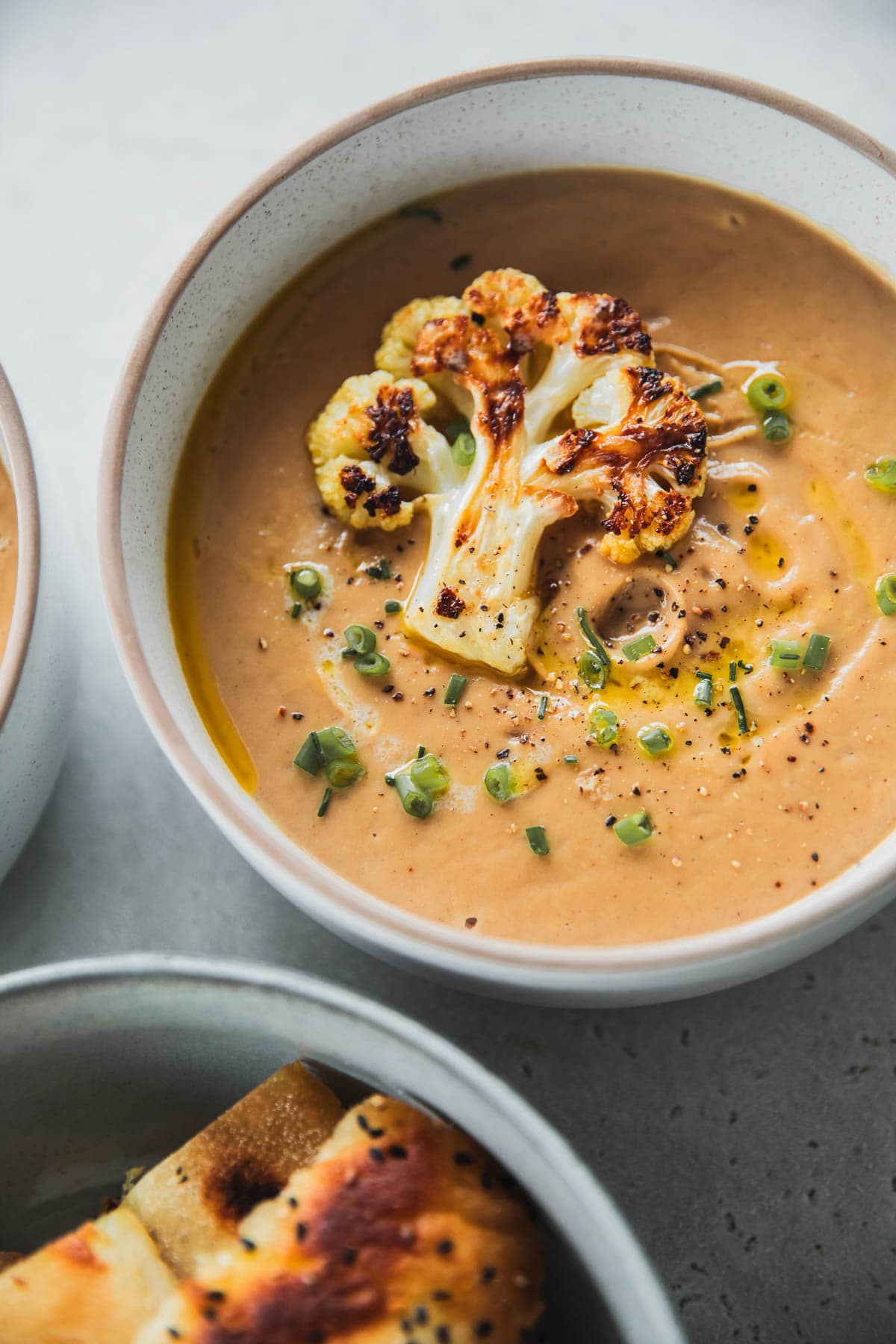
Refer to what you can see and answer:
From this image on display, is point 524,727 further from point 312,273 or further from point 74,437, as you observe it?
point 74,437

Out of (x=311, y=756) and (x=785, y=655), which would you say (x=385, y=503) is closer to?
(x=311, y=756)

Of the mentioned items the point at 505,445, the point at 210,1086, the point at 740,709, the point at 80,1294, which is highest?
the point at 505,445

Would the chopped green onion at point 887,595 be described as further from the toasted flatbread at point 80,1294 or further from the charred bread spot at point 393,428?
the toasted flatbread at point 80,1294

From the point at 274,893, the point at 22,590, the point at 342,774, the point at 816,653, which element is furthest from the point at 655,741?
the point at 22,590

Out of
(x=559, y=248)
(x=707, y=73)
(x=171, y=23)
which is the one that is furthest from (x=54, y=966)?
(x=171, y=23)

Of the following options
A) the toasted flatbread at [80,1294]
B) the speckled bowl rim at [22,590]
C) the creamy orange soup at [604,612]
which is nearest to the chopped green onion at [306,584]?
the creamy orange soup at [604,612]

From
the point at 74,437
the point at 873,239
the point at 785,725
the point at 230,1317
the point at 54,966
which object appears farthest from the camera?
the point at 74,437
